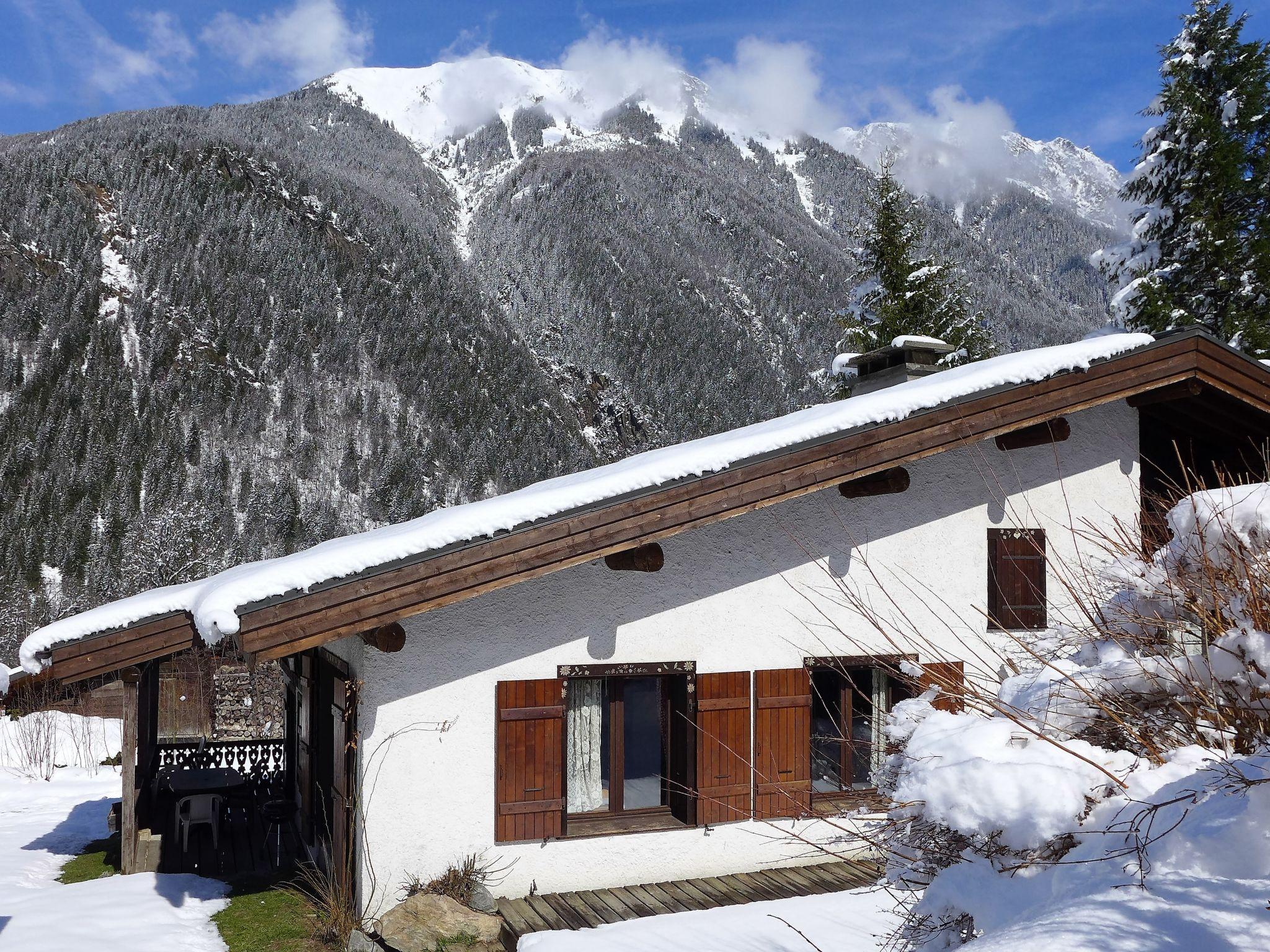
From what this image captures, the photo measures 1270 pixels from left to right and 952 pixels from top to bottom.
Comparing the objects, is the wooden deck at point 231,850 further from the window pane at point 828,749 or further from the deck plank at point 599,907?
the window pane at point 828,749

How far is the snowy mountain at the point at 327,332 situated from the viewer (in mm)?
55344

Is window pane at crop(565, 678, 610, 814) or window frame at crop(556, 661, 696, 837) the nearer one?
window frame at crop(556, 661, 696, 837)

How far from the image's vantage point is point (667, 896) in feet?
22.9

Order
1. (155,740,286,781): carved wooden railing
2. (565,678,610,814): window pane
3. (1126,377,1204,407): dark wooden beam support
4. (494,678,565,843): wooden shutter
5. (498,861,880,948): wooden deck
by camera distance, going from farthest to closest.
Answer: (155,740,286,781): carved wooden railing < (1126,377,1204,407): dark wooden beam support < (565,678,610,814): window pane < (494,678,565,843): wooden shutter < (498,861,880,948): wooden deck

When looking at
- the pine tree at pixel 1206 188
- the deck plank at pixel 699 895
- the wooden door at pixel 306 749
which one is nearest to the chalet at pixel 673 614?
the deck plank at pixel 699 895

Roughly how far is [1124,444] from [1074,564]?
188cm

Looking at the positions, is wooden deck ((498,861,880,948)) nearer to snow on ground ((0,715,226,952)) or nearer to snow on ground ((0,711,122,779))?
snow on ground ((0,715,226,952))

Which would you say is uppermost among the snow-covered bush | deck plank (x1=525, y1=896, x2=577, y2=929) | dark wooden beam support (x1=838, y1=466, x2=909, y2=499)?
dark wooden beam support (x1=838, y1=466, x2=909, y2=499)

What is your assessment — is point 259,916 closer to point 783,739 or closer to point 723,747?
point 723,747

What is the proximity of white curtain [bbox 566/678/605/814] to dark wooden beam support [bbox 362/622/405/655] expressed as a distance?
149 cm

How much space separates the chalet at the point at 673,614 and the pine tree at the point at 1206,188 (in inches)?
417

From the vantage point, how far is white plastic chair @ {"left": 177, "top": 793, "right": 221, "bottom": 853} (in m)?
9.35

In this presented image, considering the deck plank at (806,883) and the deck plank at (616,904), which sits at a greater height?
the deck plank at (616,904)

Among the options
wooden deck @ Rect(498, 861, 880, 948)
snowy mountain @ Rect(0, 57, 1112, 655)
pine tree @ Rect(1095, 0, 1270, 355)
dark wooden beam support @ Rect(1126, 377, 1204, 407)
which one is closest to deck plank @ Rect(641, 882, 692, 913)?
wooden deck @ Rect(498, 861, 880, 948)
